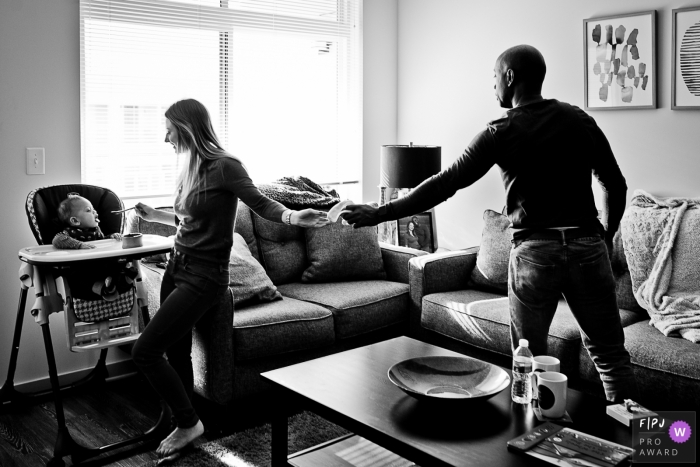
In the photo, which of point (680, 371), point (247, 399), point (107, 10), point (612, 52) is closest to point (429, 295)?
point (247, 399)

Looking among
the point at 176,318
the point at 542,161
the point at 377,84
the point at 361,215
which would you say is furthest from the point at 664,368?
the point at 377,84

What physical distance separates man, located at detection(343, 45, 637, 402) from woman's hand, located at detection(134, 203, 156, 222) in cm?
123

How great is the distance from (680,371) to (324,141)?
2.67 m

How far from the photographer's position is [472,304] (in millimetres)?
3375

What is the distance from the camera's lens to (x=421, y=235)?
177 inches

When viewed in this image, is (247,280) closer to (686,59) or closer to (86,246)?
(86,246)

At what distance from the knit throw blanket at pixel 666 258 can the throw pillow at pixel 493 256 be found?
601 millimetres

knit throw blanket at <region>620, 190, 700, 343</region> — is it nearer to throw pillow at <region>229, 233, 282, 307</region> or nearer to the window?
throw pillow at <region>229, 233, 282, 307</region>

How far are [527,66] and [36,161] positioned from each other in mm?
2398

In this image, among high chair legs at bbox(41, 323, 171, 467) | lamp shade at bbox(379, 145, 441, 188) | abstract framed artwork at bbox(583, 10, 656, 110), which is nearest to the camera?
high chair legs at bbox(41, 323, 171, 467)

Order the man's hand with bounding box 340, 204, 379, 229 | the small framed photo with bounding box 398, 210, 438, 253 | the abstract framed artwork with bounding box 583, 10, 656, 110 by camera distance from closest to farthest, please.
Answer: the man's hand with bounding box 340, 204, 379, 229, the abstract framed artwork with bounding box 583, 10, 656, 110, the small framed photo with bounding box 398, 210, 438, 253

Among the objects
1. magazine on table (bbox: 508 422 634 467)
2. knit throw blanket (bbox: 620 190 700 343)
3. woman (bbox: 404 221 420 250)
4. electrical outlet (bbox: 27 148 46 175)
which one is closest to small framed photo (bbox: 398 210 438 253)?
woman (bbox: 404 221 420 250)

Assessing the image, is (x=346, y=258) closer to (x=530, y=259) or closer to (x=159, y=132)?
(x=159, y=132)

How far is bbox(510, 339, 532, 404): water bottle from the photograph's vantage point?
6.74 ft
